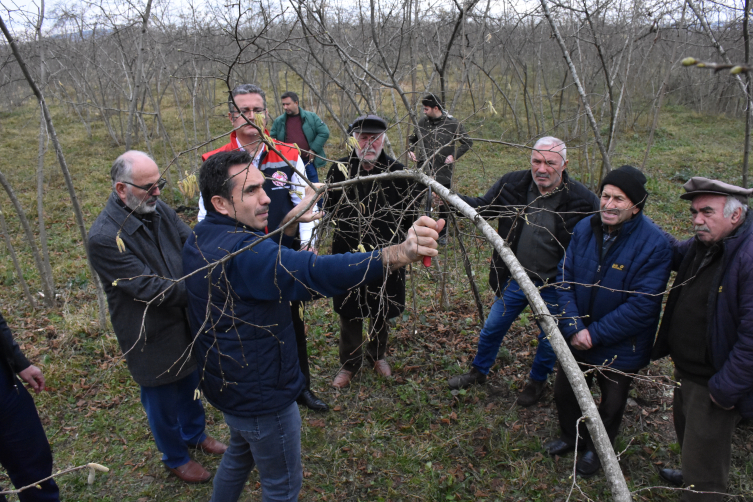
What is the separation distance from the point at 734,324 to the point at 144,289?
3009 mm

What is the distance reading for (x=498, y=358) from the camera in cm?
416

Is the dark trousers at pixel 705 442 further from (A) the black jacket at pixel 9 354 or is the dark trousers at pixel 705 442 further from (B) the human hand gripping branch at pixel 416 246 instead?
(A) the black jacket at pixel 9 354

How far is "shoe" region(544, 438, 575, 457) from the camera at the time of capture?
3098 millimetres

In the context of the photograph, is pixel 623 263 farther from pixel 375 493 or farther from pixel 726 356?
pixel 375 493

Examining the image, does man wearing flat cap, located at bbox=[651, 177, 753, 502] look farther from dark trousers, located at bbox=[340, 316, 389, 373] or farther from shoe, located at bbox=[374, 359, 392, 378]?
shoe, located at bbox=[374, 359, 392, 378]

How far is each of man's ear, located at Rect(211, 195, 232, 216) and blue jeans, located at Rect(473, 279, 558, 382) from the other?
2048 millimetres

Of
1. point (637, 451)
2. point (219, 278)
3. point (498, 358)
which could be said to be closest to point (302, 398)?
point (498, 358)

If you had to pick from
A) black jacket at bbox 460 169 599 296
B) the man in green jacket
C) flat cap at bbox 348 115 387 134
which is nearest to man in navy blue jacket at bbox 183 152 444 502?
flat cap at bbox 348 115 387 134

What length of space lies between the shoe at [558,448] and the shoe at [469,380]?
0.77 metres

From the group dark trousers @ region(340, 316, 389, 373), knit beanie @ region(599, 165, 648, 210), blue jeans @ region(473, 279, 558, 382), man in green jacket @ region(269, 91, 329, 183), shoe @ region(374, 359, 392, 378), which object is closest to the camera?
knit beanie @ region(599, 165, 648, 210)

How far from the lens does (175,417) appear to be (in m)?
2.85

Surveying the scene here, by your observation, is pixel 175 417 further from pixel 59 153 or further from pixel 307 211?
pixel 59 153

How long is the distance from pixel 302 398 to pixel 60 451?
1.80 meters

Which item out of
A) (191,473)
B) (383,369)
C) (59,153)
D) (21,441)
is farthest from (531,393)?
(59,153)
